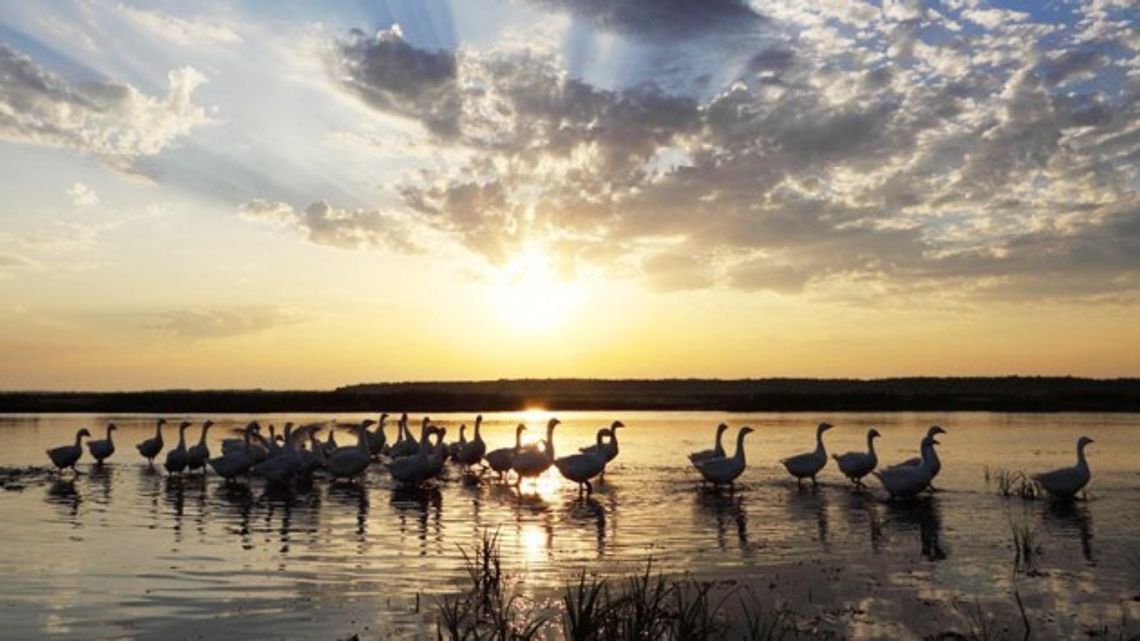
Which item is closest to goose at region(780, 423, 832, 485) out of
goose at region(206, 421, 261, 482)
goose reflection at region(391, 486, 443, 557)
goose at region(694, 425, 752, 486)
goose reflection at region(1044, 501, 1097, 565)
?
goose at region(694, 425, 752, 486)

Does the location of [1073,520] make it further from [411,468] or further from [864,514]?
[411,468]

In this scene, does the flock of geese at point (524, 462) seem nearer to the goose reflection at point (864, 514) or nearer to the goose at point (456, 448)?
the goose at point (456, 448)

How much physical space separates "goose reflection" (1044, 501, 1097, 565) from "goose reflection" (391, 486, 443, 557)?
9.74 metres

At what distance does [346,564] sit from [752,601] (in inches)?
226

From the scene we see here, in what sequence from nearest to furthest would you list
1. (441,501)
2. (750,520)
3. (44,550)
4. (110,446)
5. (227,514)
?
(44,550) < (750,520) < (227,514) < (441,501) < (110,446)

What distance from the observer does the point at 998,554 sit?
14.5 metres

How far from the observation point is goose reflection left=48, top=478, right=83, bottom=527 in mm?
19062

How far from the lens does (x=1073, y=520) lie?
18.1 m

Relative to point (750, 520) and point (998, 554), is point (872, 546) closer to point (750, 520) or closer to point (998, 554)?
point (998, 554)

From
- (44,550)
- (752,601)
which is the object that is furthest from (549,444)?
(752,601)

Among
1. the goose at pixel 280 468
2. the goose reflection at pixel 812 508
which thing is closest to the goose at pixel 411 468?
the goose at pixel 280 468

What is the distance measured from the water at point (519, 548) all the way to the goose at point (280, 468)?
93 centimetres

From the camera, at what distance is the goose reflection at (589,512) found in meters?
17.0

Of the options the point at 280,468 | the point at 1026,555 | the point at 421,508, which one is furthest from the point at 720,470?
the point at 280,468
